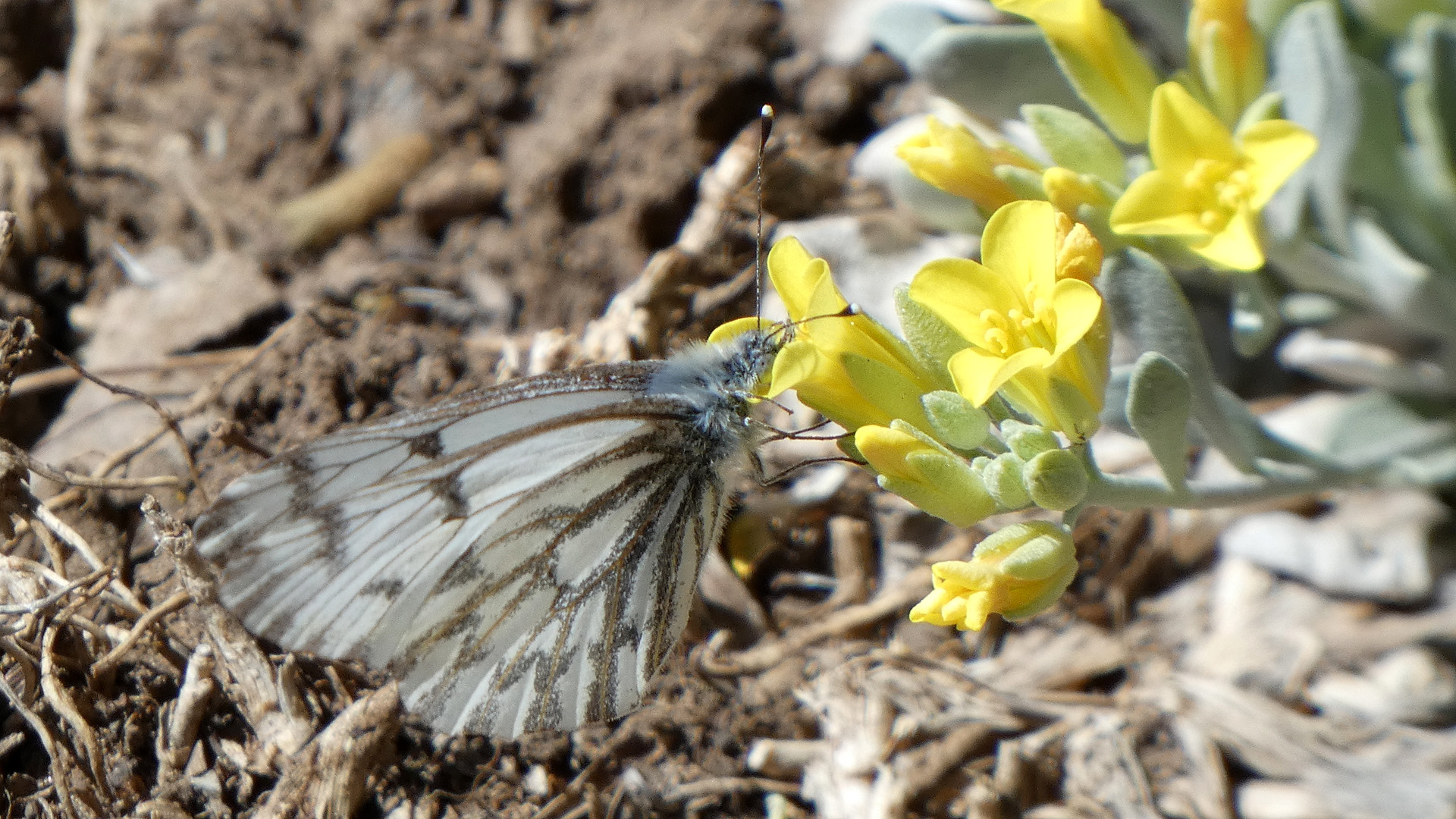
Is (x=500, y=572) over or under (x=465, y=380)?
under

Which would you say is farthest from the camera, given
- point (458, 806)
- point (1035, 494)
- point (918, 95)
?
point (918, 95)

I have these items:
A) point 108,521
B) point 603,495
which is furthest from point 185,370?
point 603,495

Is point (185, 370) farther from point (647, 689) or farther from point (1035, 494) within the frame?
point (1035, 494)

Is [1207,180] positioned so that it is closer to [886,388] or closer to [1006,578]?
[886,388]

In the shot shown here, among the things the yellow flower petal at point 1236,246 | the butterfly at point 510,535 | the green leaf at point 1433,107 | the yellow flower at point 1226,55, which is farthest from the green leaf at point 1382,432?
the butterfly at point 510,535

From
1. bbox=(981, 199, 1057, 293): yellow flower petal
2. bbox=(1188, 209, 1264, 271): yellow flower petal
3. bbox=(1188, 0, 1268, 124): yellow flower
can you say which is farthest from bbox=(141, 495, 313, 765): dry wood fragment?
bbox=(1188, 0, 1268, 124): yellow flower

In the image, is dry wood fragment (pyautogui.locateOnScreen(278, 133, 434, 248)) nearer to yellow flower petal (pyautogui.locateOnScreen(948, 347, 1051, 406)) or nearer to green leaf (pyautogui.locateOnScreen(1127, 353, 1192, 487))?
yellow flower petal (pyautogui.locateOnScreen(948, 347, 1051, 406))

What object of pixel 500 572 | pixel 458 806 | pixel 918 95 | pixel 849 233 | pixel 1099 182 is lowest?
pixel 458 806
